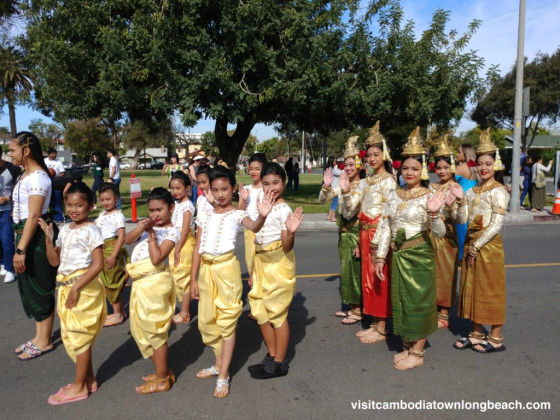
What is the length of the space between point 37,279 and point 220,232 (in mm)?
1783

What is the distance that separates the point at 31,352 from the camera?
400 cm

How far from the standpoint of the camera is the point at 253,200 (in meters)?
4.89

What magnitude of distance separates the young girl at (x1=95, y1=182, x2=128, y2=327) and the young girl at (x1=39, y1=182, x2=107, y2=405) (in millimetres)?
1079

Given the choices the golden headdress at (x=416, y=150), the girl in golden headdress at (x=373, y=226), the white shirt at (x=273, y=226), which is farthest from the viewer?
the girl in golden headdress at (x=373, y=226)

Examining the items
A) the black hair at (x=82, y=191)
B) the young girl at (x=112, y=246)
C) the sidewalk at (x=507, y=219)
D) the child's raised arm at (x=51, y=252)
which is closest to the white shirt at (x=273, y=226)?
the black hair at (x=82, y=191)

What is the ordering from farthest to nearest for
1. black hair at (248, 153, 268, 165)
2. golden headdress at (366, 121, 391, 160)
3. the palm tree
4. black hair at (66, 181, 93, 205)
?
the palm tree
black hair at (248, 153, 268, 165)
golden headdress at (366, 121, 391, 160)
black hair at (66, 181, 93, 205)

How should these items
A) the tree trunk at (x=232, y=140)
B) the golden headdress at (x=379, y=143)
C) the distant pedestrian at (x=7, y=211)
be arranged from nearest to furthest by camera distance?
the golden headdress at (x=379, y=143), the distant pedestrian at (x=7, y=211), the tree trunk at (x=232, y=140)

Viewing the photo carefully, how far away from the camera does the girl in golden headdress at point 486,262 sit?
156 inches

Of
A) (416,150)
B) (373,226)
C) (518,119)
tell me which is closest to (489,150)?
(416,150)

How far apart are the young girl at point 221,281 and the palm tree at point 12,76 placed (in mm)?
36597

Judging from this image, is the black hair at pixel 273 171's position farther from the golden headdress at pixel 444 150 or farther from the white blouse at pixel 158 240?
the golden headdress at pixel 444 150

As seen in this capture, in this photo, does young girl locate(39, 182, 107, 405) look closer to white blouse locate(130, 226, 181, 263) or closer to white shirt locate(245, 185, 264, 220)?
white blouse locate(130, 226, 181, 263)

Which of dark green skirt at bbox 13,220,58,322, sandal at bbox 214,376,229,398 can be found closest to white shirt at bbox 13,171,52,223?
dark green skirt at bbox 13,220,58,322

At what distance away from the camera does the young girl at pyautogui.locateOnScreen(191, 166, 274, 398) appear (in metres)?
3.34
